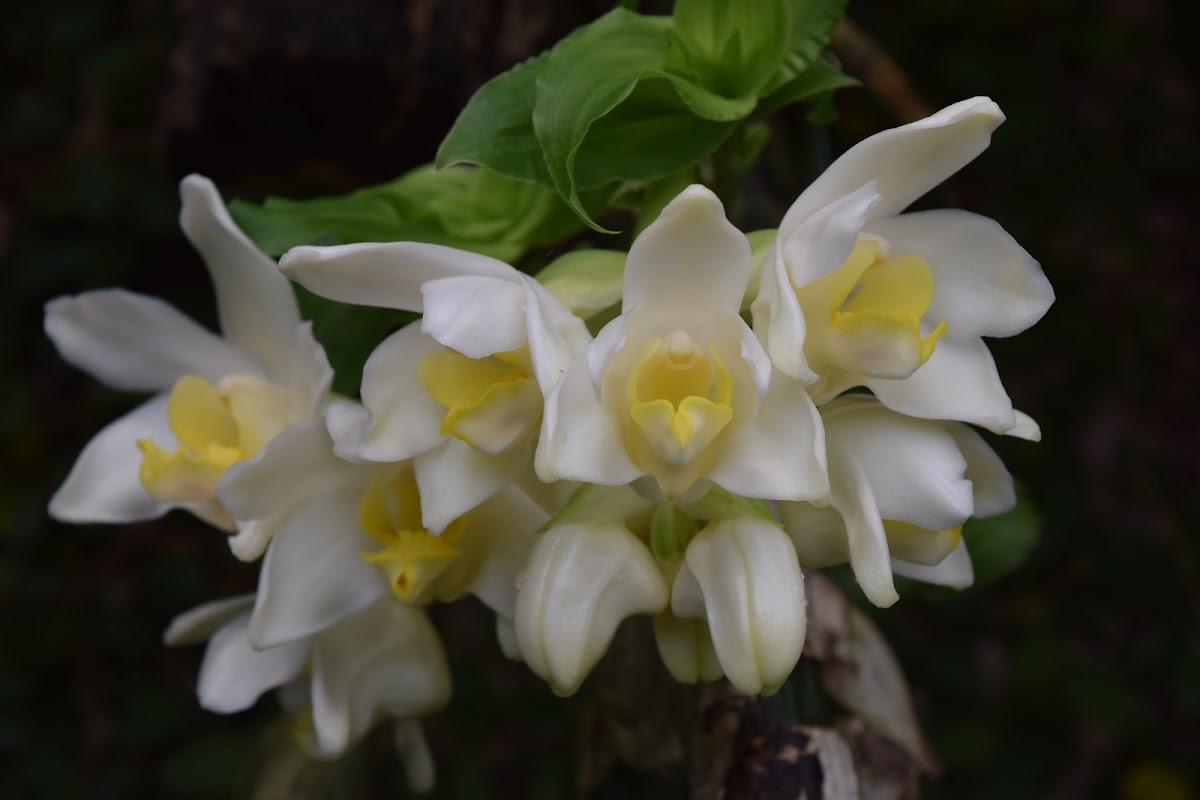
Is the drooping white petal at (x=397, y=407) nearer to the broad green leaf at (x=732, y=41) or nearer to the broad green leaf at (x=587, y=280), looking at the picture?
the broad green leaf at (x=587, y=280)

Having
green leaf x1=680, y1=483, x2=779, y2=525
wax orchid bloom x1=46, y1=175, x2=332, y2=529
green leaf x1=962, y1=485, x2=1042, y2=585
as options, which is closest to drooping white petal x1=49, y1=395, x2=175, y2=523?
wax orchid bloom x1=46, y1=175, x2=332, y2=529

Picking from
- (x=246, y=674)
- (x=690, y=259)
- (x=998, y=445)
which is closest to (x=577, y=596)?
(x=690, y=259)

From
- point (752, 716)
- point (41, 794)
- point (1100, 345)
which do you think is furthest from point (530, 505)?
point (1100, 345)

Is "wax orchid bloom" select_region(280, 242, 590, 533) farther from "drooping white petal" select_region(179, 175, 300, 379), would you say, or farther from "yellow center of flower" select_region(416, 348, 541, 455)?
"drooping white petal" select_region(179, 175, 300, 379)

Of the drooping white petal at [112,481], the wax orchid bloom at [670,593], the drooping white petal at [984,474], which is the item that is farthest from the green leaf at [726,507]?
the drooping white petal at [112,481]

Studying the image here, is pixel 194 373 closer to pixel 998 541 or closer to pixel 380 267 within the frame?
pixel 380 267
